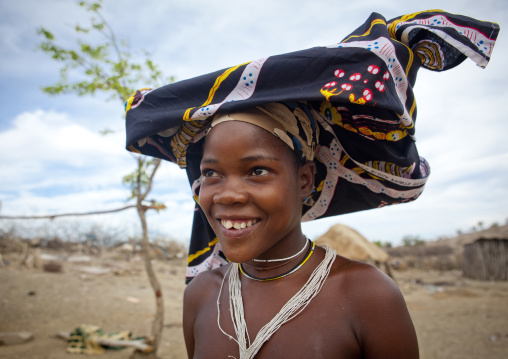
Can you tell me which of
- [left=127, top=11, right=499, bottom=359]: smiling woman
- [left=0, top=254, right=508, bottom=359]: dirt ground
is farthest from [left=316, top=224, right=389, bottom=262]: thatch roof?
[left=127, top=11, right=499, bottom=359]: smiling woman

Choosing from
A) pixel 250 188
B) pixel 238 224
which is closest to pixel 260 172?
pixel 250 188

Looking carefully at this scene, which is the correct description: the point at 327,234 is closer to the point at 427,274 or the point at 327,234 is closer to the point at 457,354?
the point at 457,354

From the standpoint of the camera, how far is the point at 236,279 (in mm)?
1729

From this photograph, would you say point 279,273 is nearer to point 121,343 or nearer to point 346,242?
point 121,343

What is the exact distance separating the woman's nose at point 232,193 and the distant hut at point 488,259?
1853cm

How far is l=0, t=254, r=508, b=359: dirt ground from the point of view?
20.4 feet

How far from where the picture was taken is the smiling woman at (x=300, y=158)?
4.27 feet

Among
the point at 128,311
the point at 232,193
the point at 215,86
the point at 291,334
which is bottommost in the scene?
the point at 128,311

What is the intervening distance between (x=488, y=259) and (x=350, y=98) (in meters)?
18.8

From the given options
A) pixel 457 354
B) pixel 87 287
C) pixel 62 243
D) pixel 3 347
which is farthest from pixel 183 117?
pixel 62 243

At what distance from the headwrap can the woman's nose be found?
0.30m

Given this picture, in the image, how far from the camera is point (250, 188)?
1.41m

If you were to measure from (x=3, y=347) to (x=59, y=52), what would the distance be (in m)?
4.61

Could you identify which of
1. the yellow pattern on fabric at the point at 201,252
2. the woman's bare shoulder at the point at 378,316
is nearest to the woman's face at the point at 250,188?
the woman's bare shoulder at the point at 378,316
